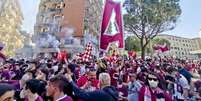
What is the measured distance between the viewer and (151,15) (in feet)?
153

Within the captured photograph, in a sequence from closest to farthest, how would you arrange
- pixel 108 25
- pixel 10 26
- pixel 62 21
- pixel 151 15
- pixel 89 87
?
1. pixel 89 87
2. pixel 108 25
3. pixel 151 15
4. pixel 10 26
5. pixel 62 21

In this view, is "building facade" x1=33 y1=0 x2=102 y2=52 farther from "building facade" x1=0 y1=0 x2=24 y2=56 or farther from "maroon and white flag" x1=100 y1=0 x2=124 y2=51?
"maroon and white flag" x1=100 y1=0 x2=124 y2=51

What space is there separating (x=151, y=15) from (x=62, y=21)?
24471 mm

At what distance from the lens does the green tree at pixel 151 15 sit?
46.8 meters

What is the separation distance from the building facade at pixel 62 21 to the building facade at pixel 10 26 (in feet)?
11.3

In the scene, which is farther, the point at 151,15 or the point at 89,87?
the point at 151,15

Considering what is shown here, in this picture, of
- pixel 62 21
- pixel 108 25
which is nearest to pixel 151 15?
pixel 62 21

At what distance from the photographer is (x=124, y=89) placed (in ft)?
31.5

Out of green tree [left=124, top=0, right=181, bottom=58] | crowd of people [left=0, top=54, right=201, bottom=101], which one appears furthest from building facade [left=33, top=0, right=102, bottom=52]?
crowd of people [left=0, top=54, right=201, bottom=101]

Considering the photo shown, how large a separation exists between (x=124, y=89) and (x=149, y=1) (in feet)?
126

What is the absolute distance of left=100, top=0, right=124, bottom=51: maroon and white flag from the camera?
10493 millimetres

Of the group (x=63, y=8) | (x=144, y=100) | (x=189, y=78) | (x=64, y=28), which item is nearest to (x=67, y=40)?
(x=64, y=28)

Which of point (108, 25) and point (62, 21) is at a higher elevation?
point (62, 21)

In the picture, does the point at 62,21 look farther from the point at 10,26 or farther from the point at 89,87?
the point at 89,87
